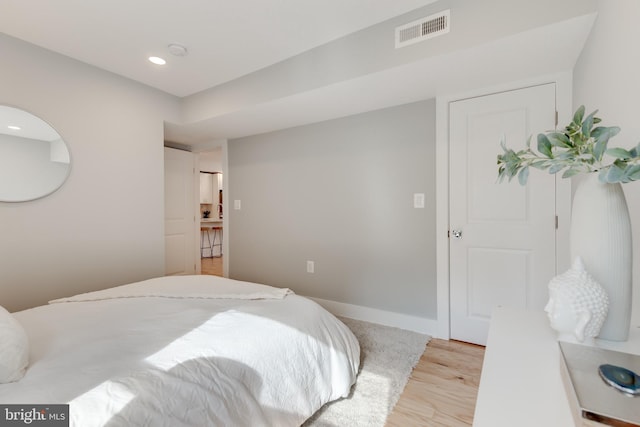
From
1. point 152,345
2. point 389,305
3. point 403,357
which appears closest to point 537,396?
point 152,345

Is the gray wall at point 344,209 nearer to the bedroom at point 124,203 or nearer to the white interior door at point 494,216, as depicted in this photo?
the bedroom at point 124,203

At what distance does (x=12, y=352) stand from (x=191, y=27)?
200cm

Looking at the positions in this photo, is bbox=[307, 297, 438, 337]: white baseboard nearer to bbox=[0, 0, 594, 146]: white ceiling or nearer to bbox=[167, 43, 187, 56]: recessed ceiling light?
bbox=[0, 0, 594, 146]: white ceiling

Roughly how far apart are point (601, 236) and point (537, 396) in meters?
0.45

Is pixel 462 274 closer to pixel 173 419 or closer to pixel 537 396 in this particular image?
pixel 537 396

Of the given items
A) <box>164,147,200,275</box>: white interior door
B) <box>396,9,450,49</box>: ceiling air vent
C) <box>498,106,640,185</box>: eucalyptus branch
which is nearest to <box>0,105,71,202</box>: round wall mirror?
<box>164,147,200,275</box>: white interior door

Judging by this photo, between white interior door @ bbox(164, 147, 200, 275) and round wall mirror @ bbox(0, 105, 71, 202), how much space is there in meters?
1.43

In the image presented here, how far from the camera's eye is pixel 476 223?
7.29 ft

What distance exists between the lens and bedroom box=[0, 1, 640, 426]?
6.72 feet

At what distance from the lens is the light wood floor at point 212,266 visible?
5177 mm

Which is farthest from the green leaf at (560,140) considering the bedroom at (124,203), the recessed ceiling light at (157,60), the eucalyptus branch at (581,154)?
the recessed ceiling light at (157,60)

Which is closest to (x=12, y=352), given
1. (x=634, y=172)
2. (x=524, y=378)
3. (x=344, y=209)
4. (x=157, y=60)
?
(x=524, y=378)

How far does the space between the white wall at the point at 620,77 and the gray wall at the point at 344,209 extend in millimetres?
1094

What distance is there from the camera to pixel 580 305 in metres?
0.70
